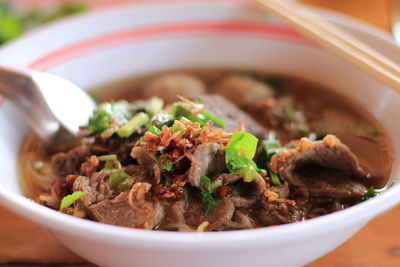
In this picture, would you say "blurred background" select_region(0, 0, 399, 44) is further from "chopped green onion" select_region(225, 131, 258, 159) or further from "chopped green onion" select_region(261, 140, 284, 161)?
"chopped green onion" select_region(225, 131, 258, 159)

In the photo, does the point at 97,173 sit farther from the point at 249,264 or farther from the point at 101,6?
the point at 101,6

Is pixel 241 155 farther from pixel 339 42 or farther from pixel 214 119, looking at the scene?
pixel 339 42

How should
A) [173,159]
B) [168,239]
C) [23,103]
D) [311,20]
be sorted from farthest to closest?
[311,20] → [23,103] → [173,159] → [168,239]

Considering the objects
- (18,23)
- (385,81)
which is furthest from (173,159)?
(18,23)

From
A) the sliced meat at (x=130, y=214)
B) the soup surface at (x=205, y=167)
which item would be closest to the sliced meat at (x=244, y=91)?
the soup surface at (x=205, y=167)

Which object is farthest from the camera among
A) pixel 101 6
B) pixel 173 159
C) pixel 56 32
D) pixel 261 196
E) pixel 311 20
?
pixel 101 6

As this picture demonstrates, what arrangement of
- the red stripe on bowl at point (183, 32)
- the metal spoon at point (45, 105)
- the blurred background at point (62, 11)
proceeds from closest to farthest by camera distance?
the metal spoon at point (45, 105) < the red stripe on bowl at point (183, 32) < the blurred background at point (62, 11)

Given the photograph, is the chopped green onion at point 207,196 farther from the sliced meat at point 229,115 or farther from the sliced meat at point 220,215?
the sliced meat at point 229,115

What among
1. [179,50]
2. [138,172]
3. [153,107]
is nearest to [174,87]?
[179,50]
